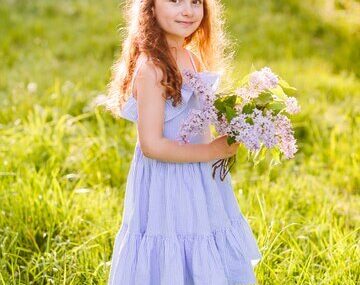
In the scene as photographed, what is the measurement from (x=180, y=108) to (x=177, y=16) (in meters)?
0.31

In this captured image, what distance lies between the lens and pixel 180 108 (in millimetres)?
2674

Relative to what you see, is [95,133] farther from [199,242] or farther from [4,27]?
[4,27]

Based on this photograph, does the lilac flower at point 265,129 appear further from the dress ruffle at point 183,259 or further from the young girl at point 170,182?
the dress ruffle at point 183,259

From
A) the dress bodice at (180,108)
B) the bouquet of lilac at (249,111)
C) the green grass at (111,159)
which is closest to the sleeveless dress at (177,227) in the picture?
the dress bodice at (180,108)

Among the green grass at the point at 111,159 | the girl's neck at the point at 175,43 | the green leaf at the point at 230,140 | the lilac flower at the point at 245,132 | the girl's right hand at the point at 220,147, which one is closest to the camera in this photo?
the lilac flower at the point at 245,132

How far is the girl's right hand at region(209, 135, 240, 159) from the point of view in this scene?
2643 mm

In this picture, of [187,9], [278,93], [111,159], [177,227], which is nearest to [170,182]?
[177,227]

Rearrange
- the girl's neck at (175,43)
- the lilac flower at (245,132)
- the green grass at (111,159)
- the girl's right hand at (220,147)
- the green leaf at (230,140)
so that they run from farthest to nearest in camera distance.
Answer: the green grass at (111,159), the girl's neck at (175,43), the girl's right hand at (220,147), the green leaf at (230,140), the lilac flower at (245,132)

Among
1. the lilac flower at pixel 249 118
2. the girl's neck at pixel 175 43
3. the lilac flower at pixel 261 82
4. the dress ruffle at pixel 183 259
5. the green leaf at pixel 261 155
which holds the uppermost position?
the girl's neck at pixel 175 43

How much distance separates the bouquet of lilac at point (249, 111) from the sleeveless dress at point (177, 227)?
0.34 feet

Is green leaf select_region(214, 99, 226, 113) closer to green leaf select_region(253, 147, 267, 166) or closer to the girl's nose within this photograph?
green leaf select_region(253, 147, 267, 166)

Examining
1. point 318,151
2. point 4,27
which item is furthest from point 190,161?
point 4,27

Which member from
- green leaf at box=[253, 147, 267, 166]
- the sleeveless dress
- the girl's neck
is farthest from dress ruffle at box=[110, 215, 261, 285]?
the girl's neck

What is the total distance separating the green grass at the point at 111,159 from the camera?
3.44 meters
